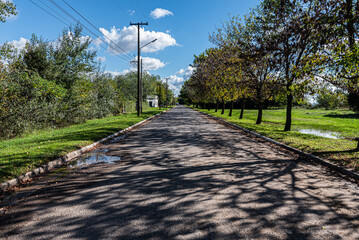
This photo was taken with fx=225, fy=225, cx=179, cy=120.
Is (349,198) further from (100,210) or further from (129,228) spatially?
(100,210)

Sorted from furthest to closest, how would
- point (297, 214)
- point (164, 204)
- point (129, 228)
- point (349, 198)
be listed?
point (349, 198) < point (164, 204) < point (297, 214) < point (129, 228)

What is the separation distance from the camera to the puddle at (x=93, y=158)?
6924 millimetres

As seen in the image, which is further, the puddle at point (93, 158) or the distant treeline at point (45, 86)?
the distant treeline at point (45, 86)

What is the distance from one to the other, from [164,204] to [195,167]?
97.5 inches

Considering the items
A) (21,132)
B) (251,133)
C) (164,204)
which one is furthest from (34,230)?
(21,132)

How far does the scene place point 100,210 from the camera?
3.68 meters

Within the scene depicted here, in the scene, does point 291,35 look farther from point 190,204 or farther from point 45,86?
point 45,86

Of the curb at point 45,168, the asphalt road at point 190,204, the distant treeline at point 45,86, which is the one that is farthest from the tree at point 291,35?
the distant treeline at point 45,86

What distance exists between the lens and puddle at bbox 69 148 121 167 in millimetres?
6924

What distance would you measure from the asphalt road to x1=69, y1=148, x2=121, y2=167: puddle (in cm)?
55

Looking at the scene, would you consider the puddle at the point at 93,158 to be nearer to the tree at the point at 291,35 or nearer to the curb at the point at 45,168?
the curb at the point at 45,168

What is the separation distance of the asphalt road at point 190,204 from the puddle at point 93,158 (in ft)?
1.81

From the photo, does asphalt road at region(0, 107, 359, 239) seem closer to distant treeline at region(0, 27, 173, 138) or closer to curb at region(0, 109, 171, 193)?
curb at region(0, 109, 171, 193)

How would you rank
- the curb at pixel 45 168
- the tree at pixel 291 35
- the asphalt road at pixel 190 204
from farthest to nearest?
the tree at pixel 291 35 → the curb at pixel 45 168 → the asphalt road at pixel 190 204
